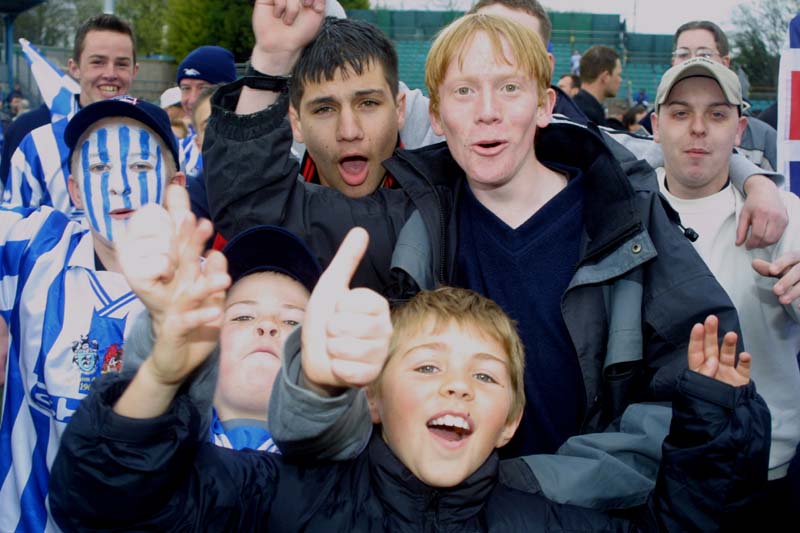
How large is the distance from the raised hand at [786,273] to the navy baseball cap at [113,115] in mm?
2085

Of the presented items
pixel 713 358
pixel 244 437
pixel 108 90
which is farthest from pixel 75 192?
pixel 108 90

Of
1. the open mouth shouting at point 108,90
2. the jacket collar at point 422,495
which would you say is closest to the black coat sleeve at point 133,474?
the jacket collar at point 422,495

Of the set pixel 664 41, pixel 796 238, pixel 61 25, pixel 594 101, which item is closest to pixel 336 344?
pixel 796 238

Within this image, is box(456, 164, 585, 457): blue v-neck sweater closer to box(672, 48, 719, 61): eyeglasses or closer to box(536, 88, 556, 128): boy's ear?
box(536, 88, 556, 128): boy's ear

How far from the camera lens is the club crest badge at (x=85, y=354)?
9.30 feet

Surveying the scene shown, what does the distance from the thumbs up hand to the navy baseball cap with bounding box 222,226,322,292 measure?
881 millimetres

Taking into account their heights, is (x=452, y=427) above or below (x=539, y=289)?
below

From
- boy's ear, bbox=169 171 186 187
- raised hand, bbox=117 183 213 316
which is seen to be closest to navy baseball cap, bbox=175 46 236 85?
boy's ear, bbox=169 171 186 187

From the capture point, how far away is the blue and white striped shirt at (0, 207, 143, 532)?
285cm

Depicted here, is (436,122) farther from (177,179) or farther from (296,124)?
(177,179)

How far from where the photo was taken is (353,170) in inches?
134

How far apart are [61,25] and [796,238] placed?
47.3 m

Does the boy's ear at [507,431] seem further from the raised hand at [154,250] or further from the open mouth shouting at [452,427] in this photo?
the raised hand at [154,250]

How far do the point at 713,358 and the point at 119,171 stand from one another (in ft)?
6.74
